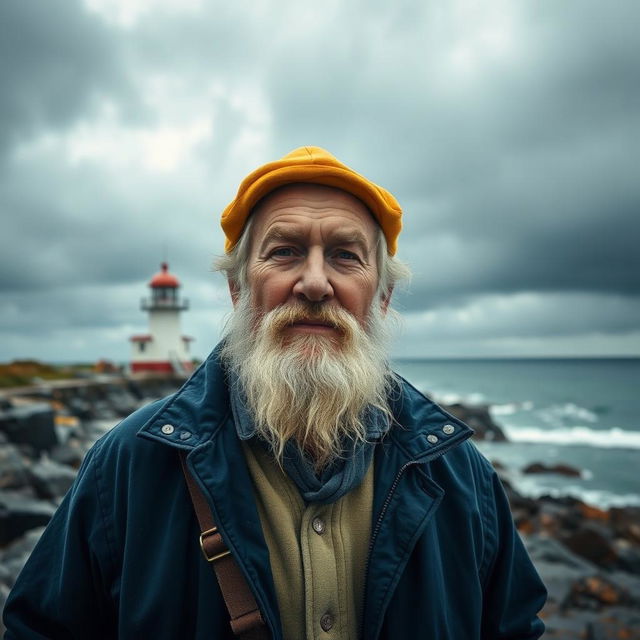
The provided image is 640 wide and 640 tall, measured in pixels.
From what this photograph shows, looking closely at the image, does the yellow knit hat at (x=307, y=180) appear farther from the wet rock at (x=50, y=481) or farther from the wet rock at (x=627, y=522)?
the wet rock at (x=627, y=522)

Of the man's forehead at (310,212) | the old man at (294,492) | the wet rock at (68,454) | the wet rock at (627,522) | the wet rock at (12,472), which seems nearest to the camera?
the old man at (294,492)

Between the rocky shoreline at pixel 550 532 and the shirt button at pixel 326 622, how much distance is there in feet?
13.4

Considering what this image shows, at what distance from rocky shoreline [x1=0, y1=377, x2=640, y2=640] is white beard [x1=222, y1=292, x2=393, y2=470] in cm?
408

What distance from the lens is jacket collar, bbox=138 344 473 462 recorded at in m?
1.86

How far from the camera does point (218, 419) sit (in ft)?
6.42

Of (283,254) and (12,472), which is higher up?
(283,254)

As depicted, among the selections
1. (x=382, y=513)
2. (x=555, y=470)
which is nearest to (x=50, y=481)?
(x=382, y=513)

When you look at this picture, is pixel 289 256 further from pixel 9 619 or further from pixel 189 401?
pixel 9 619

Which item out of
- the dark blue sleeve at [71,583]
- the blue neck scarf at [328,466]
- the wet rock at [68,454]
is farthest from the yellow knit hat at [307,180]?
the wet rock at [68,454]

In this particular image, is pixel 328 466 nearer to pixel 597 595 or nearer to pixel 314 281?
pixel 314 281

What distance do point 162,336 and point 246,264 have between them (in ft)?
127

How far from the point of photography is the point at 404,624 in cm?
179

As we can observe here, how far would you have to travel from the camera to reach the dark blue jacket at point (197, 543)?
68.1 inches

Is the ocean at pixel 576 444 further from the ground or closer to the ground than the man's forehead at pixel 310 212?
closer to the ground
